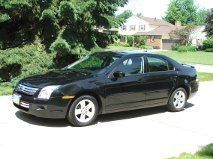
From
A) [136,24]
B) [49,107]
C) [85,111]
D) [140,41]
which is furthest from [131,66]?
[136,24]

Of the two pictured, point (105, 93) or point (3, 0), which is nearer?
point (105, 93)

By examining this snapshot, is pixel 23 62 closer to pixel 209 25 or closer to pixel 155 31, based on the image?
pixel 209 25

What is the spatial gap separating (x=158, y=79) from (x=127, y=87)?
1042 millimetres

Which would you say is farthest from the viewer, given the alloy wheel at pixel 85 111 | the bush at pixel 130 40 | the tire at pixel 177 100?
the bush at pixel 130 40

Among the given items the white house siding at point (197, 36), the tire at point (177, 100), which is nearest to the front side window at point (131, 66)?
the tire at point (177, 100)

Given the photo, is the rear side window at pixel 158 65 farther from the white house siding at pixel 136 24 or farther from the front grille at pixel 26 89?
the white house siding at pixel 136 24

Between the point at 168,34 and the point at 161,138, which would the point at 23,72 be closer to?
the point at 161,138

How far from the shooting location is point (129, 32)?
97375 mm

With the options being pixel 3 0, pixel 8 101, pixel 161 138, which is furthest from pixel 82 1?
pixel 161 138

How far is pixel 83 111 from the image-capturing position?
26.7 ft

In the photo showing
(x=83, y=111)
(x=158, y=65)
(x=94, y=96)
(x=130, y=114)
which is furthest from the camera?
(x=158, y=65)

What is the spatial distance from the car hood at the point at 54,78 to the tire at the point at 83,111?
0.45m

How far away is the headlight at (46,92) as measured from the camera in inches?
306

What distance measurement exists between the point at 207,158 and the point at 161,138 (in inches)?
61.9
